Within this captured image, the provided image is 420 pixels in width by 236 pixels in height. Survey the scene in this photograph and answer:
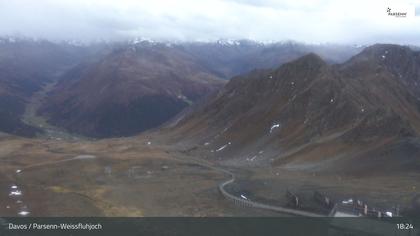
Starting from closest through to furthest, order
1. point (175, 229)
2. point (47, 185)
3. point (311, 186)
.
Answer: point (175, 229), point (311, 186), point (47, 185)

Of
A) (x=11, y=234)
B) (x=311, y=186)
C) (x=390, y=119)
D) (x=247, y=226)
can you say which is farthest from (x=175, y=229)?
(x=390, y=119)

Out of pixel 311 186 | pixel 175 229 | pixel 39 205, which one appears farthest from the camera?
pixel 311 186

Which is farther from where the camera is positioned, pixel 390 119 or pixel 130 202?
pixel 390 119

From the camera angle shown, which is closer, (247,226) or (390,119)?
(247,226)

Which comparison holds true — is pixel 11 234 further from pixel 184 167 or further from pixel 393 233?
pixel 184 167

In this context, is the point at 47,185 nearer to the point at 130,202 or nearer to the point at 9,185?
the point at 9,185

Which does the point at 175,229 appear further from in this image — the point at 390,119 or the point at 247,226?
the point at 390,119

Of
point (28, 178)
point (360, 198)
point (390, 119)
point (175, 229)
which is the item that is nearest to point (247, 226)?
point (175, 229)

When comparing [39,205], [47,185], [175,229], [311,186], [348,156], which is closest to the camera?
[175,229]

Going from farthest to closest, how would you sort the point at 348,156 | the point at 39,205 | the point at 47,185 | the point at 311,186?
the point at 348,156 → the point at 47,185 → the point at 311,186 → the point at 39,205
